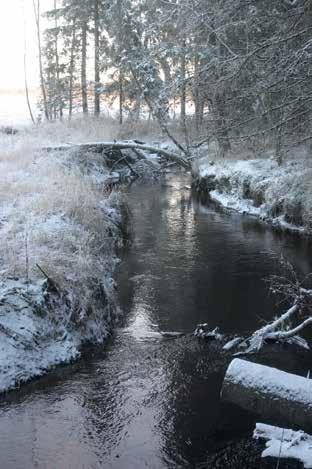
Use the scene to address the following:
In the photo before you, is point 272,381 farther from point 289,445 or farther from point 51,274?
point 51,274

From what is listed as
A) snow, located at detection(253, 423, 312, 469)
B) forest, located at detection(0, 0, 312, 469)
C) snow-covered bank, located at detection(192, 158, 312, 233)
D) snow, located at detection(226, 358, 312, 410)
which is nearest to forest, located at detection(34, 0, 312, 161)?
forest, located at detection(0, 0, 312, 469)

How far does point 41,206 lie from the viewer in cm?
1121

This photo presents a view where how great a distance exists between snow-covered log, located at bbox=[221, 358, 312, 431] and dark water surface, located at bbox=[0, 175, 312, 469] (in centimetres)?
39

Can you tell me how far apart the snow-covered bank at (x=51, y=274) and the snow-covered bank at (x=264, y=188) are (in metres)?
5.41

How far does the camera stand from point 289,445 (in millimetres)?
5293

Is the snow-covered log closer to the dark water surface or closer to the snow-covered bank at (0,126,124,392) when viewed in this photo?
the dark water surface

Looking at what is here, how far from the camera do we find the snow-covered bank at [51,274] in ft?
23.6

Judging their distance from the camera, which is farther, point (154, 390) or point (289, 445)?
point (154, 390)

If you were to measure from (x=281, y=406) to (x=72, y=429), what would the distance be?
91.8 inches

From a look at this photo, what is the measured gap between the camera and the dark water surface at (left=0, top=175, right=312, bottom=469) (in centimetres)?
550

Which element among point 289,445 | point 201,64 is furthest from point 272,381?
point 201,64

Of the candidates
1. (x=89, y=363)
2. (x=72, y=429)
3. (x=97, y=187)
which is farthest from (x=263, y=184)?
(x=72, y=429)

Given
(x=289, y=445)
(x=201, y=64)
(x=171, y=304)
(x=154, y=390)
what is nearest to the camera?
(x=289, y=445)

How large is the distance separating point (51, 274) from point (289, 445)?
437 cm
